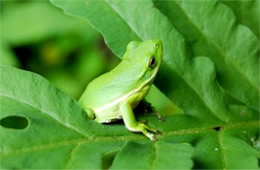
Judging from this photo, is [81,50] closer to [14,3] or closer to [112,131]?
[14,3]

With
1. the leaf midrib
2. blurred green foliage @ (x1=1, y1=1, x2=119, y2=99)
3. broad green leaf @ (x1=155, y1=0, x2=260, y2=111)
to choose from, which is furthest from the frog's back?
blurred green foliage @ (x1=1, y1=1, x2=119, y2=99)

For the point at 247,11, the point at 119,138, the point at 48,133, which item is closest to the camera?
the point at 48,133

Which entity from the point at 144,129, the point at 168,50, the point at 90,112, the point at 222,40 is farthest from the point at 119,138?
the point at 222,40

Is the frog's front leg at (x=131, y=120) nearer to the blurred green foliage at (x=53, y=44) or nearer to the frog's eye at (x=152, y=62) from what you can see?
the frog's eye at (x=152, y=62)

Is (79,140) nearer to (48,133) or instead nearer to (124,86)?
(48,133)

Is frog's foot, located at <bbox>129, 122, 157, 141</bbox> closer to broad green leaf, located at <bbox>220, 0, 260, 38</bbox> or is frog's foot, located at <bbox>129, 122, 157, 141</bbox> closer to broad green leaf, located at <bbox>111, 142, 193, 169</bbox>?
broad green leaf, located at <bbox>111, 142, 193, 169</bbox>

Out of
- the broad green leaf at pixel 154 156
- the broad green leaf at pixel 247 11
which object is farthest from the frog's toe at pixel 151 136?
the broad green leaf at pixel 247 11

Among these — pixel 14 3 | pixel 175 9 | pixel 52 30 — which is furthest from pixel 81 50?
pixel 175 9
